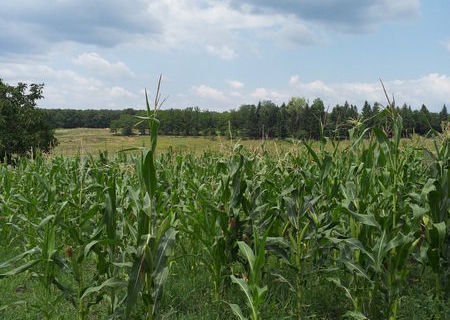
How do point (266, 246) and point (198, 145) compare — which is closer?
point (266, 246)

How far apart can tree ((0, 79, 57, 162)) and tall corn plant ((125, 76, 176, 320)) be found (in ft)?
114

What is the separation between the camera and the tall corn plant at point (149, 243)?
3.12 metres

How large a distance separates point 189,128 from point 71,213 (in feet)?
212

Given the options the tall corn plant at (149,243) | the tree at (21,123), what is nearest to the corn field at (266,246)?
the tall corn plant at (149,243)

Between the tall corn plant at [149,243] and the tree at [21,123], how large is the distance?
3479 centimetres

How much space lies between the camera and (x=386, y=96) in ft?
12.6

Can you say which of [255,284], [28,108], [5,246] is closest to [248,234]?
[255,284]

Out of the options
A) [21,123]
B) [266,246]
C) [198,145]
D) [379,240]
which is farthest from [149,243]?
[21,123]

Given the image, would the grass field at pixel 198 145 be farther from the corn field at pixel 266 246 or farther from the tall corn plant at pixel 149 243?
the tall corn plant at pixel 149 243

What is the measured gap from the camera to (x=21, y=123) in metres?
37.4

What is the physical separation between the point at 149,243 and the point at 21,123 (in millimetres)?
38478

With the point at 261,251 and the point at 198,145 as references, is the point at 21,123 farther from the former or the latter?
the point at 261,251

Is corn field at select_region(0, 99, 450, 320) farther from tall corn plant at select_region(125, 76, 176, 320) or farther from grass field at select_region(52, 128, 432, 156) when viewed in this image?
grass field at select_region(52, 128, 432, 156)

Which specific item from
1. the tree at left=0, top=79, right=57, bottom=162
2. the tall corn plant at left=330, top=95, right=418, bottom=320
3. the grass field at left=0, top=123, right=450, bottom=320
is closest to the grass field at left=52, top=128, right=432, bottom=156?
the grass field at left=0, top=123, right=450, bottom=320
